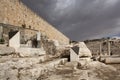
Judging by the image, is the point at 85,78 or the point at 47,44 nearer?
the point at 85,78

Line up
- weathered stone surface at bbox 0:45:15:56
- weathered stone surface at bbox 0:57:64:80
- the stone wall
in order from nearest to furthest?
weathered stone surface at bbox 0:57:64:80 < weathered stone surface at bbox 0:45:15:56 < the stone wall

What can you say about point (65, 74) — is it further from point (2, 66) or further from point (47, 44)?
point (47, 44)

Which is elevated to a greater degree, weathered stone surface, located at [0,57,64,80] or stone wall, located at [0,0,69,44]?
stone wall, located at [0,0,69,44]

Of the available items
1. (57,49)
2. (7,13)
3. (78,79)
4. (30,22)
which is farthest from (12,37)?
(30,22)

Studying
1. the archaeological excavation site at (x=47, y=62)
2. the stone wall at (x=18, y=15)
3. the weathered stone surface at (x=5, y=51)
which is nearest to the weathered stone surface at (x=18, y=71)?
the archaeological excavation site at (x=47, y=62)

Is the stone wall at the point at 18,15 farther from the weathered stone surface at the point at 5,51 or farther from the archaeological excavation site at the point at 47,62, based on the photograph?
the weathered stone surface at the point at 5,51

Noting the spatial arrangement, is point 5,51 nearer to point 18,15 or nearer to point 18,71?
point 18,71

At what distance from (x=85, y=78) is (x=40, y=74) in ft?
4.21

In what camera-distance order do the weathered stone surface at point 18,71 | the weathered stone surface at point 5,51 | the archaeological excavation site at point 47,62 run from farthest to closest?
the weathered stone surface at point 5,51, the archaeological excavation site at point 47,62, the weathered stone surface at point 18,71

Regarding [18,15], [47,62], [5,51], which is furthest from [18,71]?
[18,15]

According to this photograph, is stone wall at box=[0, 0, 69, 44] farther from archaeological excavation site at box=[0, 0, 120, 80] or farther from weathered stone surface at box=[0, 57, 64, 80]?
weathered stone surface at box=[0, 57, 64, 80]

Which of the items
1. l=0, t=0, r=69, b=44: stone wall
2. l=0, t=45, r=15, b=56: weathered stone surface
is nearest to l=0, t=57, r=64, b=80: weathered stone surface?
l=0, t=45, r=15, b=56: weathered stone surface

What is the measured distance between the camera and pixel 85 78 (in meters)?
6.25

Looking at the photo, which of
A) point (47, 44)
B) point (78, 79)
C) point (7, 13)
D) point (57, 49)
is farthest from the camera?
point (7, 13)
